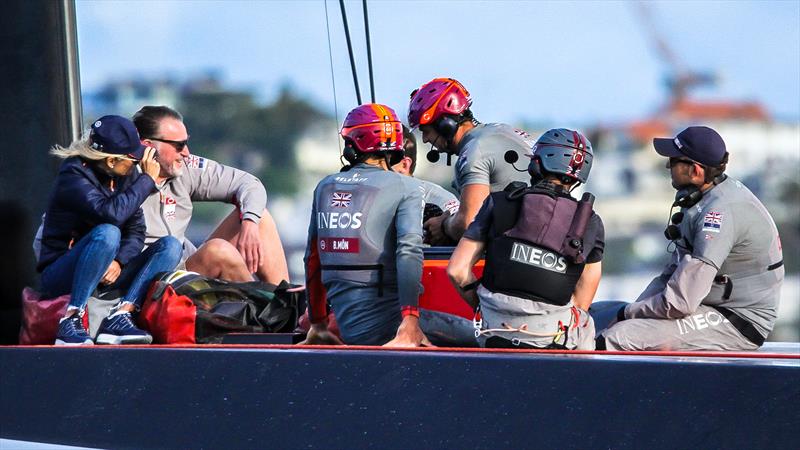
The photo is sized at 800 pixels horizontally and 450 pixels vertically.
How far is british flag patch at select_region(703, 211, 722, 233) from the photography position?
15.2 ft

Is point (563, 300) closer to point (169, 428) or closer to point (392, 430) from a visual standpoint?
point (392, 430)

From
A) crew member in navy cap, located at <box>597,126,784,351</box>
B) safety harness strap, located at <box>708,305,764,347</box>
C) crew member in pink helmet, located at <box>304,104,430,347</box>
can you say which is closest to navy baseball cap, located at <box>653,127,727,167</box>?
crew member in navy cap, located at <box>597,126,784,351</box>

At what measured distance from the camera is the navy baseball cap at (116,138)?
5.21m

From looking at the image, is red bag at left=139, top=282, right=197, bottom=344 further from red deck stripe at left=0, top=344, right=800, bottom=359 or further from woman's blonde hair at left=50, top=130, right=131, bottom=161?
woman's blonde hair at left=50, top=130, right=131, bottom=161

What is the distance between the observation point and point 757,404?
12.3ft

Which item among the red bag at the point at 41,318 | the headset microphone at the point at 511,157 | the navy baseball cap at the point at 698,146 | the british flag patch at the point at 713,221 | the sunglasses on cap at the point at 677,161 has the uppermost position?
the navy baseball cap at the point at 698,146

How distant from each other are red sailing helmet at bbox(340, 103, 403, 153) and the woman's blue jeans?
882mm

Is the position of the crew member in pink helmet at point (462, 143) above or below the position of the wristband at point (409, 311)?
above

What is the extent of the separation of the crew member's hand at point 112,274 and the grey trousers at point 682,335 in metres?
1.74

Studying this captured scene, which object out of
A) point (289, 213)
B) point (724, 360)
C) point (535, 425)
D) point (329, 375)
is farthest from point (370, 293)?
point (289, 213)

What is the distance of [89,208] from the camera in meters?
5.21

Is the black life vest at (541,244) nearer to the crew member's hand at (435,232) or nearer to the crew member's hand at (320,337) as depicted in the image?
the crew member's hand at (320,337)

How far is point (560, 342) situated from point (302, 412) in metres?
0.78

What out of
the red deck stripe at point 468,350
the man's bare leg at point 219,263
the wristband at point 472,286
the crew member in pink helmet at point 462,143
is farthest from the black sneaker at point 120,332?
the wristband at point 472,286
